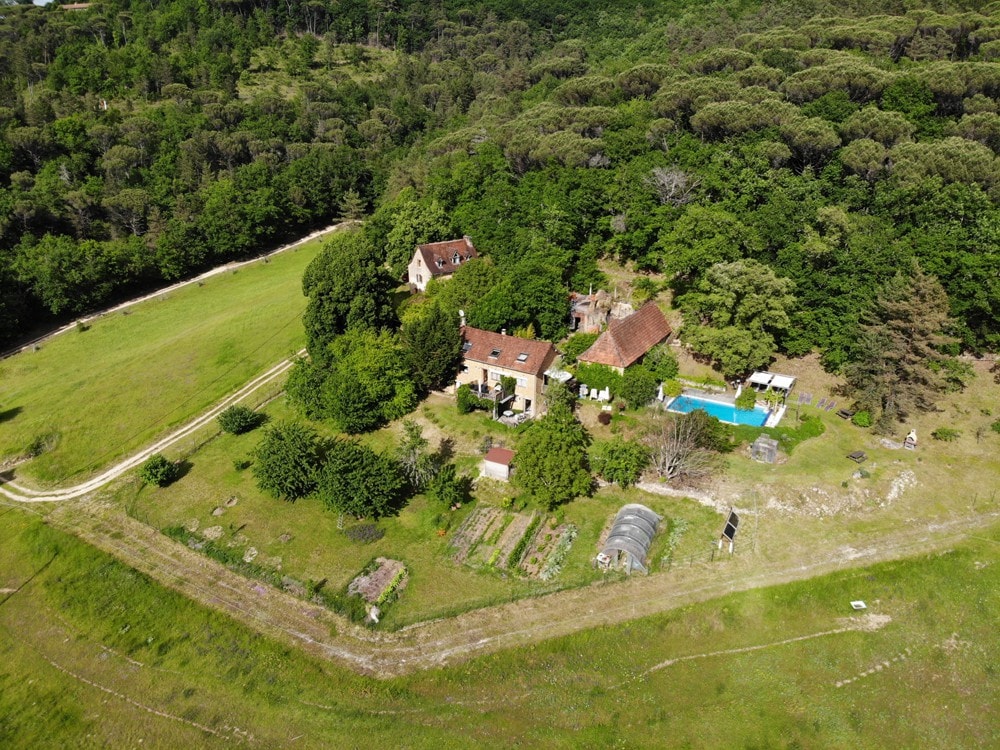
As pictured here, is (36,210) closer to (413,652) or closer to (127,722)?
→ (127,722)

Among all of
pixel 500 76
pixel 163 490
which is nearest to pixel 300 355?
pixel 163 490

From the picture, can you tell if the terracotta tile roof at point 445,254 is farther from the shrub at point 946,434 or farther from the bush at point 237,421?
the shrub at point 946,434

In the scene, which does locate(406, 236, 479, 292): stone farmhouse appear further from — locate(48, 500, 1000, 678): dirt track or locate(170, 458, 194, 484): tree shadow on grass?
locate(48, 500, 1000, 678): dirt track

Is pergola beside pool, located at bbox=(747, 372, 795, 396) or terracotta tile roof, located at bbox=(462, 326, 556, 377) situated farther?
terracotta tile roof, located at bbox=(462, 326, 556, 377)

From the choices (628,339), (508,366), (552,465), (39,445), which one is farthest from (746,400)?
(39,445)

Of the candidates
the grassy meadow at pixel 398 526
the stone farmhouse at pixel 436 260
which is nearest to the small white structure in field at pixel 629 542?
the grassy meadow at pixel 398 526

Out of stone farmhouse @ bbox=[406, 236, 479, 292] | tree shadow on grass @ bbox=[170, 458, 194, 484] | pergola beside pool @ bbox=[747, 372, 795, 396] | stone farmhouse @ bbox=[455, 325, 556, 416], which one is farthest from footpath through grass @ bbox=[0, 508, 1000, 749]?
stone farmhouse @ bbox=[406, 236, 479, 292]
